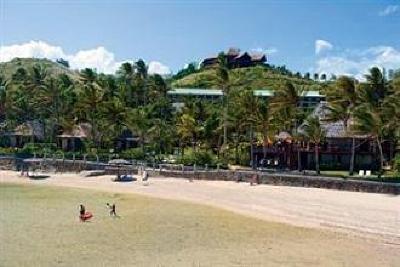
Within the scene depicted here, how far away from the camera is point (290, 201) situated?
120ft

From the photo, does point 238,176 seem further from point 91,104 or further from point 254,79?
point 254,79

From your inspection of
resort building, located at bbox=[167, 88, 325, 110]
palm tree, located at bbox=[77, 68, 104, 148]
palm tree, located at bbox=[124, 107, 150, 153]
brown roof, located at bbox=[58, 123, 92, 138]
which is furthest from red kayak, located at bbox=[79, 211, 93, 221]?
resort building, located at bbox=[167, 88, 325, 110]

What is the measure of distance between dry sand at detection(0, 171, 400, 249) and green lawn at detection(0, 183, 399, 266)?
66.1 inches

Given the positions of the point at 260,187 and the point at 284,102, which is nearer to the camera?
the point at 260,187

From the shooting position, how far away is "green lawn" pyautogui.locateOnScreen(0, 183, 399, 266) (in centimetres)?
2231

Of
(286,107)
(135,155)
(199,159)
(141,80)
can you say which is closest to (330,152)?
(286,107)

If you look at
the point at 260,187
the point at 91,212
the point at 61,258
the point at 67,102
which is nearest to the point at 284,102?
the point at 260,187

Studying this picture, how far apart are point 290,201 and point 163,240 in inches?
515

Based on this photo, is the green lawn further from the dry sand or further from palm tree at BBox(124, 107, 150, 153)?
palm tree at BBox(124, 107, 150, 153)

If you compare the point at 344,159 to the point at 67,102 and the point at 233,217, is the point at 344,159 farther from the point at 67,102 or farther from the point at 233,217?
the point at 67,102

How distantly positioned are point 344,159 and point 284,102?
805cm

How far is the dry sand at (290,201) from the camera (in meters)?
29.4

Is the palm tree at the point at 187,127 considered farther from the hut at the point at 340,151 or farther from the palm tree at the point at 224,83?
the hut at the point at 340,151

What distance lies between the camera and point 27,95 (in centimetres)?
7694
